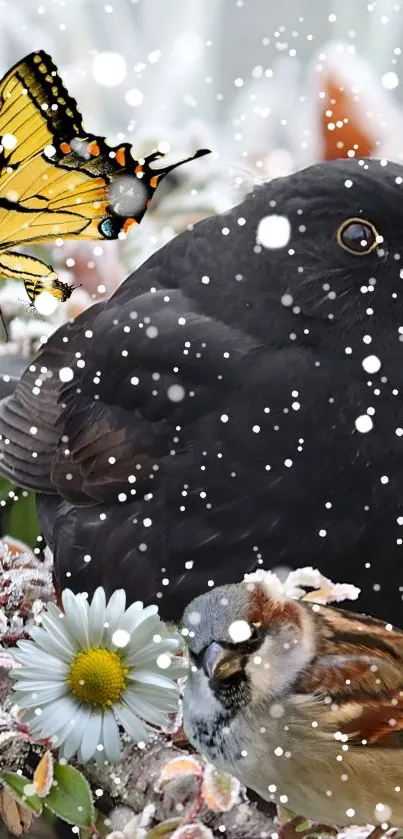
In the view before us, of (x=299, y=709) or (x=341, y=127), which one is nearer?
(x=299, y=709)

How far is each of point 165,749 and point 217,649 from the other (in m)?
0.07

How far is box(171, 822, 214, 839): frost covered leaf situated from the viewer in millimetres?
323

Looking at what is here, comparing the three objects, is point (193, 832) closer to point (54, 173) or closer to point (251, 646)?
point (251, 646)

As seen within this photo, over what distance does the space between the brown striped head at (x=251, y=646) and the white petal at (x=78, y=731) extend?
45 mm

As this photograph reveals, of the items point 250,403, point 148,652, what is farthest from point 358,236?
point 148,652

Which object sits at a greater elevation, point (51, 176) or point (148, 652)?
point (51, 176)

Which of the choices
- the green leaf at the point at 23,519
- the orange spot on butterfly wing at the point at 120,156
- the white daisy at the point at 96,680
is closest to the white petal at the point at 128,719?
the white daisy at the point at 96,680

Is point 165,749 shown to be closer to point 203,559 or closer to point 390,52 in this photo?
point 203,559

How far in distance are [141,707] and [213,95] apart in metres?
0.28

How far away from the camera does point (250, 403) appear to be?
362mm

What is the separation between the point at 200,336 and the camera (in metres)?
0.38

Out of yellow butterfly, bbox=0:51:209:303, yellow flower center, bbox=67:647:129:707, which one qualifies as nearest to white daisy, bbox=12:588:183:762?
yellow flower center, bbox=67:647:129:707

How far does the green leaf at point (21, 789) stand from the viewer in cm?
34

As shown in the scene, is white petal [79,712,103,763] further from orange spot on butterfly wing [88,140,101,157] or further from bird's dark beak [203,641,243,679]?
orange spot on butterfly wing [88,140,101,157]
